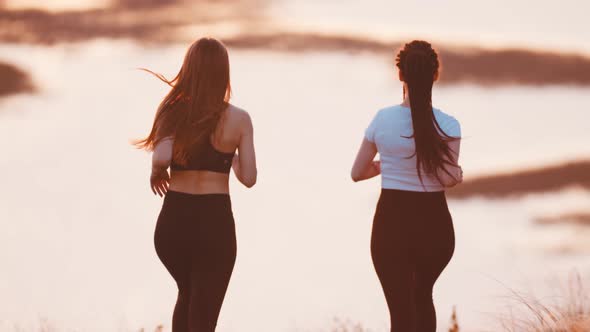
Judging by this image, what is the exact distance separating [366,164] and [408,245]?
0.60m

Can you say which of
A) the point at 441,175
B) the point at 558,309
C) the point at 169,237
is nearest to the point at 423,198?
the point at 441,175

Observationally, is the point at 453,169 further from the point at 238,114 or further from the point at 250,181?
the point at 238,114

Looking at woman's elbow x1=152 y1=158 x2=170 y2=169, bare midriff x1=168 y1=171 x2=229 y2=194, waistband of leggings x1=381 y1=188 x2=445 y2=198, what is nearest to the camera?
woman's elbow x1=152 y1=158 x2=170 y2=169

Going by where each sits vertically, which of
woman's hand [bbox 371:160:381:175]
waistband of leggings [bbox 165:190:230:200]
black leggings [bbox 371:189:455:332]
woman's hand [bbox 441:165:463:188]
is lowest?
black leggings [bbox 371:189:455:332]

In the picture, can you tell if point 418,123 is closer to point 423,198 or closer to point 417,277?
point 423,198

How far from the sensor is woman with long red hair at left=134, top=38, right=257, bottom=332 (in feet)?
20.0

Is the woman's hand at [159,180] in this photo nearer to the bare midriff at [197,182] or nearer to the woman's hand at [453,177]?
the bare midriff at [197,182]

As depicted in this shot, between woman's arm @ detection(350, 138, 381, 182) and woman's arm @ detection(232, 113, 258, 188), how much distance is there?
2.53 ft

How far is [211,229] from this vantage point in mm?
6180

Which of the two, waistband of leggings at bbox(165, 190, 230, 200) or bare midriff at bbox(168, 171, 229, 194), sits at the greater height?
bare midriff at bbox(168, 171, 229, 194)

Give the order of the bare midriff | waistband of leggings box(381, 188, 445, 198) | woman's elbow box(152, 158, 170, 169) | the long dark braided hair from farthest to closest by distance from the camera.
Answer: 1. waistband of leggings box(381, 188, 445, 198)
2. the long dark braided hair
3. the bare midriff
4. woman's elbow box(152, 158, 170, 169)

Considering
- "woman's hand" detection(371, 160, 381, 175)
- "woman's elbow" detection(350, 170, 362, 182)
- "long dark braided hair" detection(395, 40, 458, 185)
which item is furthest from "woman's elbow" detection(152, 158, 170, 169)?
"long dark braided hair" detection(395, 40, 458, 185)

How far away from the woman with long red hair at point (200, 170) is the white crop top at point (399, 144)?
0.88m

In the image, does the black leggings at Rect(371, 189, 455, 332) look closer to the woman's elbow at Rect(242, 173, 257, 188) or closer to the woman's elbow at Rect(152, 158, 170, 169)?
the woman's elbow at Rect(242, 173, 257, 188)
